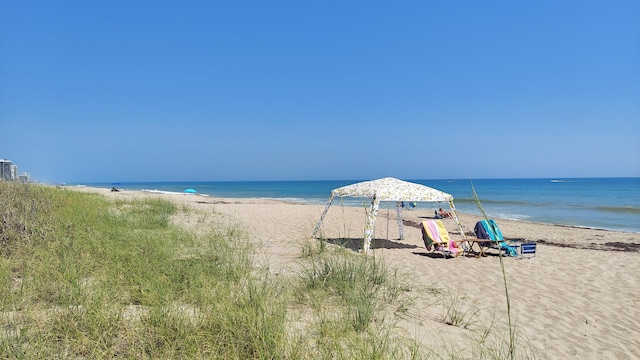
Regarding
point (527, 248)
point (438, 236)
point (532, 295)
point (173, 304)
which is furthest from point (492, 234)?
point (173, 304)

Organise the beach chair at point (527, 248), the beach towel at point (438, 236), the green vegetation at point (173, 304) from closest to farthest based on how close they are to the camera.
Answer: the green vegetation at point (173, 304) < the beach towel at point (438, 236) < the beach chair at point (527, 248)

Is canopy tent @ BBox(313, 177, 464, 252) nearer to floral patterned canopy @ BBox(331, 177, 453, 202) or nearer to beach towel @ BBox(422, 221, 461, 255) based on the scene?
floral patterned canopy @ BBox(331, 177, 453, 202)

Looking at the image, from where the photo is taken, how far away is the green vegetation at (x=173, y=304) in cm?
285

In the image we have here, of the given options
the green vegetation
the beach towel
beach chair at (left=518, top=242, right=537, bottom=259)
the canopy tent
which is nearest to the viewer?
the green vegetation

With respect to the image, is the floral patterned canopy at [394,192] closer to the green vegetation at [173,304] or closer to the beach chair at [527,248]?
the beach chair at [527,248]

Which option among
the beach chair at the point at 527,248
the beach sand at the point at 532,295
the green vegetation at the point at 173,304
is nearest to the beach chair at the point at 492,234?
the beach chair at the point at 527,248

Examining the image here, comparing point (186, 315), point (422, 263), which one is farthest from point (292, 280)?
point (422, 263)

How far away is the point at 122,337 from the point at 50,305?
3.65ft

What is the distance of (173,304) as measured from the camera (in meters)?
3.53

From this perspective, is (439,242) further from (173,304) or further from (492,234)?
(173,304)

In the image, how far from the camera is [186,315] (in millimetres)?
3297

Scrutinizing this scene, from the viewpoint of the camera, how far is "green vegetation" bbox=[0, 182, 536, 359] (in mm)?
2846

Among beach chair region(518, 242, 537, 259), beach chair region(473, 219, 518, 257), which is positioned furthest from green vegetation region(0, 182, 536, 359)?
beach chair region(518, 242, 537, 259)

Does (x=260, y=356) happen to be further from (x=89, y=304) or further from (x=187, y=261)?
(x=187, y=261)
